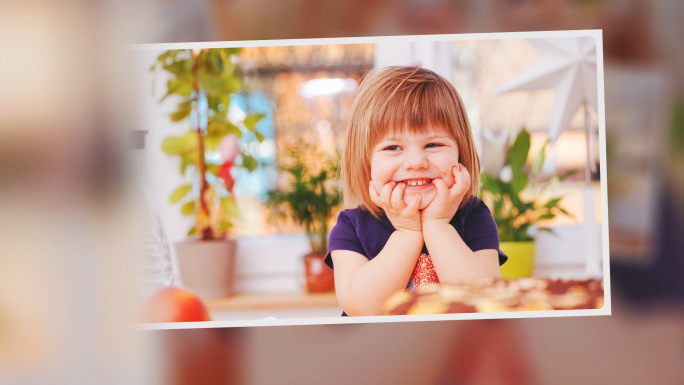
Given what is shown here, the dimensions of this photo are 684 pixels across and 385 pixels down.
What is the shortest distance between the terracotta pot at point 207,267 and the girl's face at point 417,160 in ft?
0.63

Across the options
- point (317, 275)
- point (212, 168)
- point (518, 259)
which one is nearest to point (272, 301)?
point (317, 275)

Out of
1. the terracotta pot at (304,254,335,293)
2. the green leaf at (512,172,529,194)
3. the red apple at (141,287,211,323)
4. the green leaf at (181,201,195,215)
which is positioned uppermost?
the green leaf at (512,172,529,194)

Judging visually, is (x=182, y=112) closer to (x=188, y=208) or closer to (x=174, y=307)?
(x=188, y=208)

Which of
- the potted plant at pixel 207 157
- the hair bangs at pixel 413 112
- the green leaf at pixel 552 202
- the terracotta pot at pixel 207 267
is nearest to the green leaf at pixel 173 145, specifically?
the potted plant at pixel 207 157

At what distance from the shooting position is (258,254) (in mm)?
572

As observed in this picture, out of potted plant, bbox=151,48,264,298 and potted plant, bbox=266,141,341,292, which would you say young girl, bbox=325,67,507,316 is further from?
potted plant, bbox=151,48,264,298

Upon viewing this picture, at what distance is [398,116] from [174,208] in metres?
0.26

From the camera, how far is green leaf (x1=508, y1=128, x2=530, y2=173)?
1.81 feet

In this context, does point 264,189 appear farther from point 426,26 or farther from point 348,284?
point 426,26

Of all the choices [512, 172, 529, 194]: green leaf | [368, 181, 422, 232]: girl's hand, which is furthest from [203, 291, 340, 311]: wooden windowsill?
[512, 172, 529, 194]: green leaf

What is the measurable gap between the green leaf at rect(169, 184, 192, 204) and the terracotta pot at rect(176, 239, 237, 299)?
0.16 feet

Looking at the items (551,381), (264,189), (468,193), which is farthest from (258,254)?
(551,381)

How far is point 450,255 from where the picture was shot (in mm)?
518

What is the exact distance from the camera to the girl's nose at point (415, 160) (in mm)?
512
